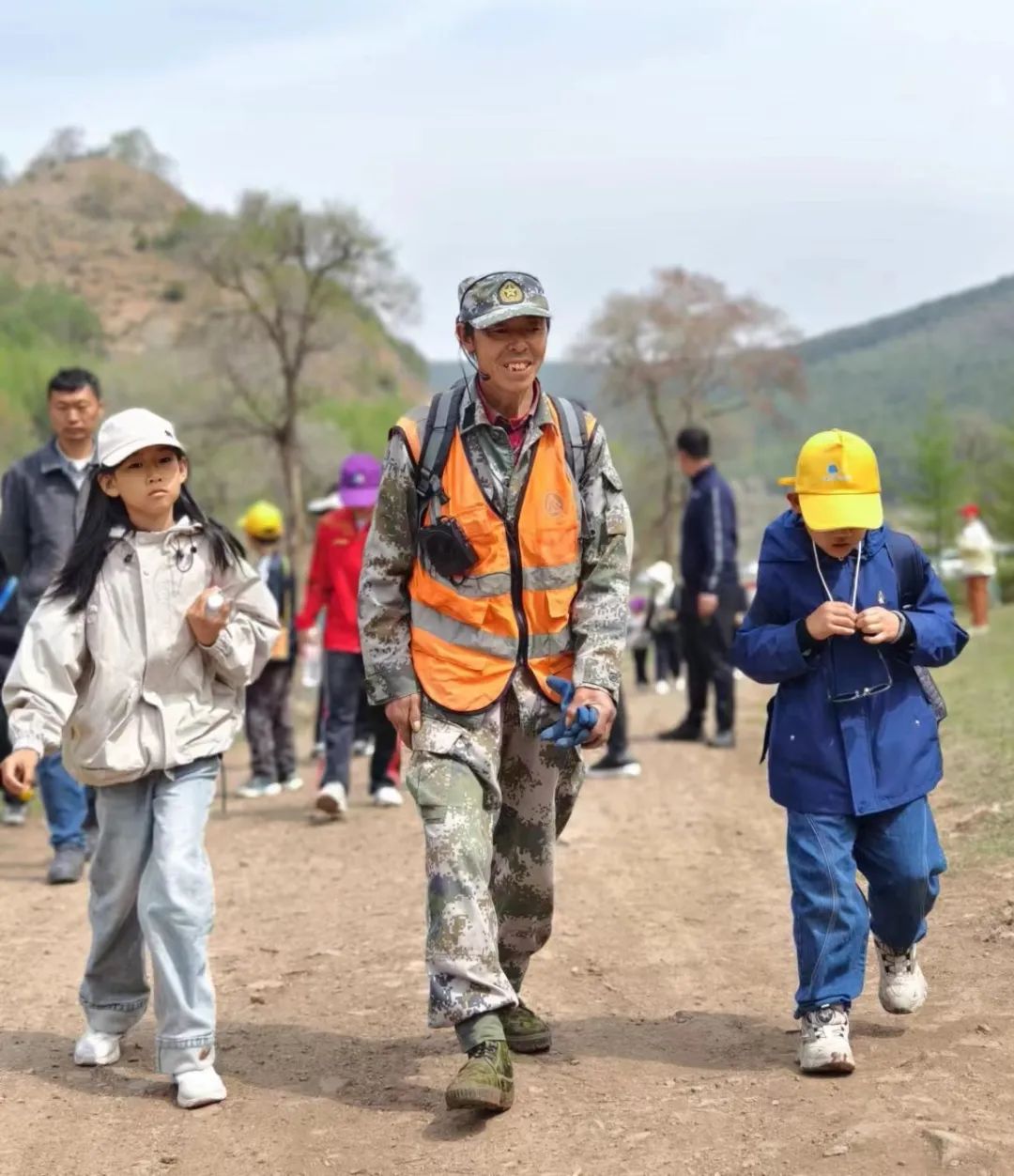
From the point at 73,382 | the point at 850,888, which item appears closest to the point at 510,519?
the point at 850,888

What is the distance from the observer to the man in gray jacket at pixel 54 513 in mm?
8906

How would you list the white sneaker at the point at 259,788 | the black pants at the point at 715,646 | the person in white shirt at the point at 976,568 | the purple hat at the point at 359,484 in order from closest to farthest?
the purple hat at the point at 359,484
the white sneaker at the point at 259,788
the black pants at the point at 715,646
the person in white shirt at the point at 976,568

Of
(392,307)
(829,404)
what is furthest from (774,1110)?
(829,404)

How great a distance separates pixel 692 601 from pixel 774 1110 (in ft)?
29.0

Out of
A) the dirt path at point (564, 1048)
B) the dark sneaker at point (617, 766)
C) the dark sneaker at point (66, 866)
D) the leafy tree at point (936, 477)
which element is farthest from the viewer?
the leafy tree at point (936, 477)

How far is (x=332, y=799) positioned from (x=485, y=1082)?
19.5ft

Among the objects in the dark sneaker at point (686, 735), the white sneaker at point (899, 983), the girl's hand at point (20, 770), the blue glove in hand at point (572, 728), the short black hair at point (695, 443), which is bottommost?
the dark sneaker at point (686, 735)

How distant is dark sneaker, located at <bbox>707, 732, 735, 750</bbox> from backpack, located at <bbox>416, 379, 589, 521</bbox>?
8.82m

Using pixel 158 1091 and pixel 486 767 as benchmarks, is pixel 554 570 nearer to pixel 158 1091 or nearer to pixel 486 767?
pixel 486 767

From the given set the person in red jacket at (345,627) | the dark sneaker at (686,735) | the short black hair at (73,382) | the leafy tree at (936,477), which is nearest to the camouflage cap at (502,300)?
the short black hair at (73,382)

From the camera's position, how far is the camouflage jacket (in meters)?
5.16

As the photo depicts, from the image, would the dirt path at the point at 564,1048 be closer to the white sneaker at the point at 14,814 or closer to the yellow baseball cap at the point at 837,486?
the yellow baseball cap at the point at 837,486

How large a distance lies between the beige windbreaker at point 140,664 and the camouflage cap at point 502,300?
4.02 ft

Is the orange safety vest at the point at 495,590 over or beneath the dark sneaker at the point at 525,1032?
over
